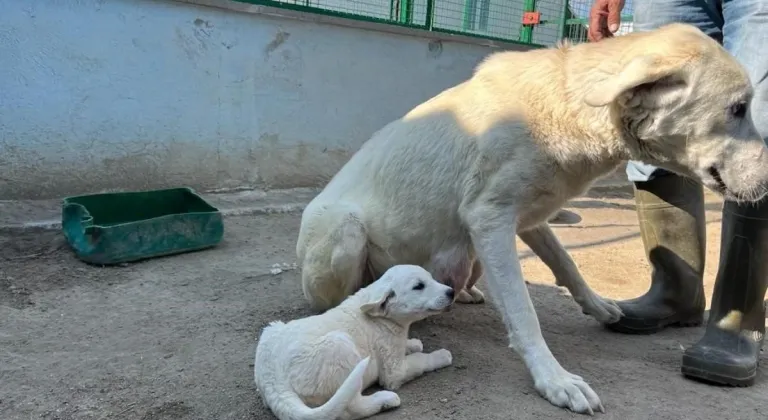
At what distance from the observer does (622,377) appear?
225 cm

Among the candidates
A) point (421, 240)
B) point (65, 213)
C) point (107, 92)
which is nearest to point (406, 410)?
point (421, 240)

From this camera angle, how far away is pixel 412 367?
2172mm

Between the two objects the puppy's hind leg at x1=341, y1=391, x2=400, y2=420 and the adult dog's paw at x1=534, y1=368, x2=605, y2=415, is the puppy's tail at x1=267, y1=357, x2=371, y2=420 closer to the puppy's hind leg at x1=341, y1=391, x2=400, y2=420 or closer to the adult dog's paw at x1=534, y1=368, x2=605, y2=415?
the puppy's hind leg at x1=341, y1=391, x2=400, y2=420

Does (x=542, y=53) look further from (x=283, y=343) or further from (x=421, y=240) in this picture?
(x=283, y=343)

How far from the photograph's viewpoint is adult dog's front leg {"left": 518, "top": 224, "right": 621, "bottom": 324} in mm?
2746

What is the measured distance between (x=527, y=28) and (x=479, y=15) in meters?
0.82

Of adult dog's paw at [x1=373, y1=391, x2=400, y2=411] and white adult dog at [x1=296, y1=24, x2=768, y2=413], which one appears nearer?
adult dog's paw at [x1=373, y1=391, x2=400, y2=411]

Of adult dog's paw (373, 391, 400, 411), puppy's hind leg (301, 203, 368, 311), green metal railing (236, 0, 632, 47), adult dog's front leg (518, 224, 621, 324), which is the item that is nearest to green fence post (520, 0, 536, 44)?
green metal railing (236, 0, 632, 47)

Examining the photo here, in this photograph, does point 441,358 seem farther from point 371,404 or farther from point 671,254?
point 671,254

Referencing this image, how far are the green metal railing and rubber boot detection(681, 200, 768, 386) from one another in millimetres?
3561

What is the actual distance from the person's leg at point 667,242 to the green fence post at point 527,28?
15.3 feet

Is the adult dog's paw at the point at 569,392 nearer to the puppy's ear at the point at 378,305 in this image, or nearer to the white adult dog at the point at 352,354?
the white adult dog at the point at 352,354

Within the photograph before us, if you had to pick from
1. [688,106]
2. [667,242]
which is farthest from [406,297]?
[667,242]

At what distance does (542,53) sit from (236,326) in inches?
63.6
